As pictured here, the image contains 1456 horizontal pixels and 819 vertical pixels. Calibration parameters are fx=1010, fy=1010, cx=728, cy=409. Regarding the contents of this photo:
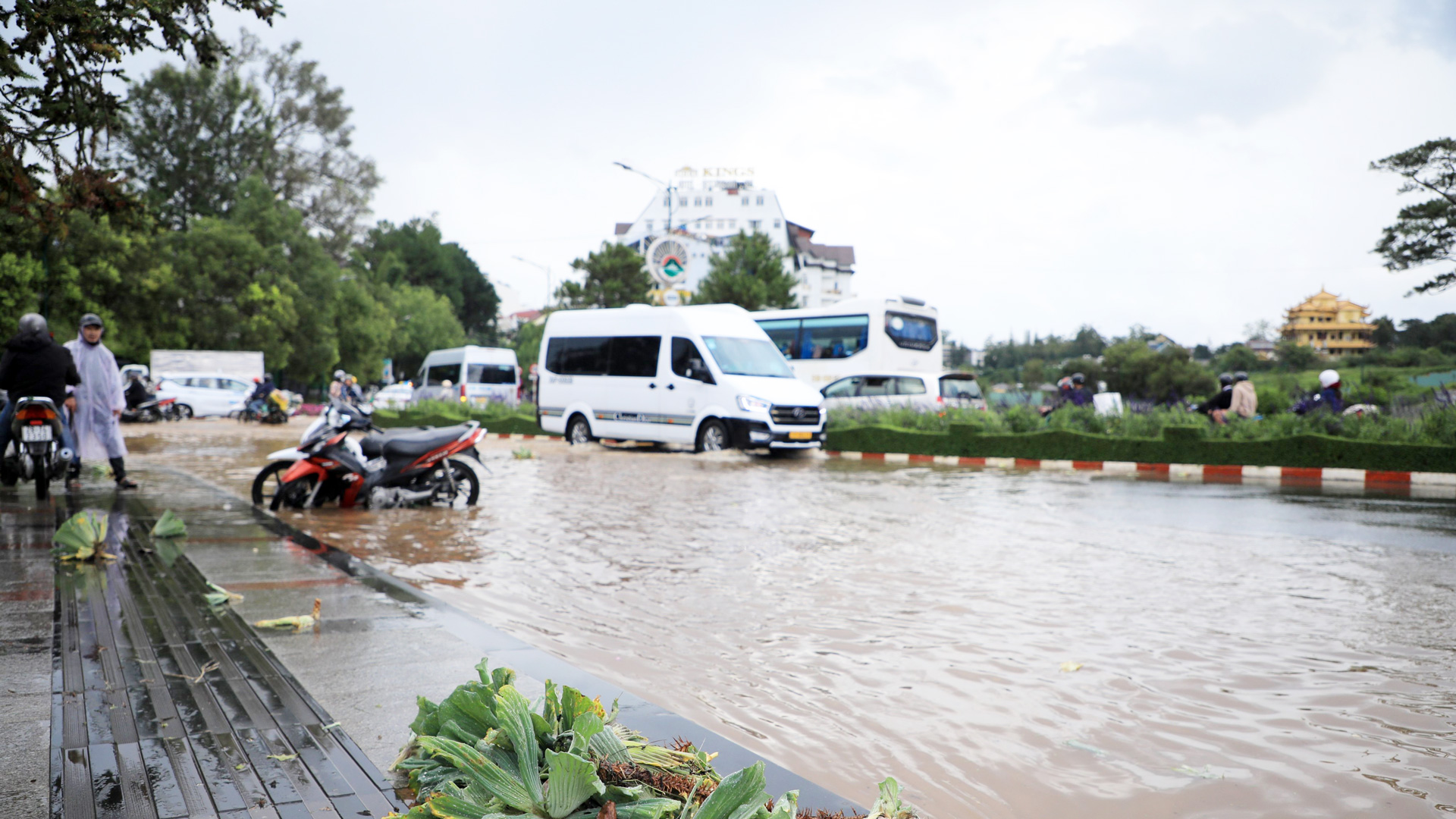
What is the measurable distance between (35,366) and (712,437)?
10656 mm

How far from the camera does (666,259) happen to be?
144 ft

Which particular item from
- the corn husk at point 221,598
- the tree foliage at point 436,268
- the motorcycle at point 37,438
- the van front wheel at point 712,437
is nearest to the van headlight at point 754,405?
the van front wheel at point 712,437

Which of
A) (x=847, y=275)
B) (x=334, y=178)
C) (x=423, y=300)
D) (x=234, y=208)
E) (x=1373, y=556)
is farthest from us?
(x=847, y=275)

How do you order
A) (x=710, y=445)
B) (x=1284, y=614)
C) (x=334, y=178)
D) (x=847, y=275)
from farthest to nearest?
(x=847, y=275), (x=334, y=178), (x=710, y=445), (x=1284, y=614)

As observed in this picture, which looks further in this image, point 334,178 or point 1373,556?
point 334,178

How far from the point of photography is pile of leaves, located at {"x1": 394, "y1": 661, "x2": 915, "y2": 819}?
6.14 ft

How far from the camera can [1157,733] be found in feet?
12.6

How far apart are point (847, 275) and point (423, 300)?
224ft

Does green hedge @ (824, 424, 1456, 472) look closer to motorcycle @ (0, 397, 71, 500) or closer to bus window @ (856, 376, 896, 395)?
bus window @ (856, 376, 896, 395)

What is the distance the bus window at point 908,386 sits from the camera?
21984 millimetres

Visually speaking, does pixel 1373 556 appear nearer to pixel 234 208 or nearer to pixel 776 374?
pixel 776 374

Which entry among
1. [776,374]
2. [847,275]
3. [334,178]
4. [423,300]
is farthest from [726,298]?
[847,275]

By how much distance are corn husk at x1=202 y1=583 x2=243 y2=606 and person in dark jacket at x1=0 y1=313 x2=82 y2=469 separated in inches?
208

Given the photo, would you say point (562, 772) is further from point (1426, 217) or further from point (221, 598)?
point (1426, 217)
